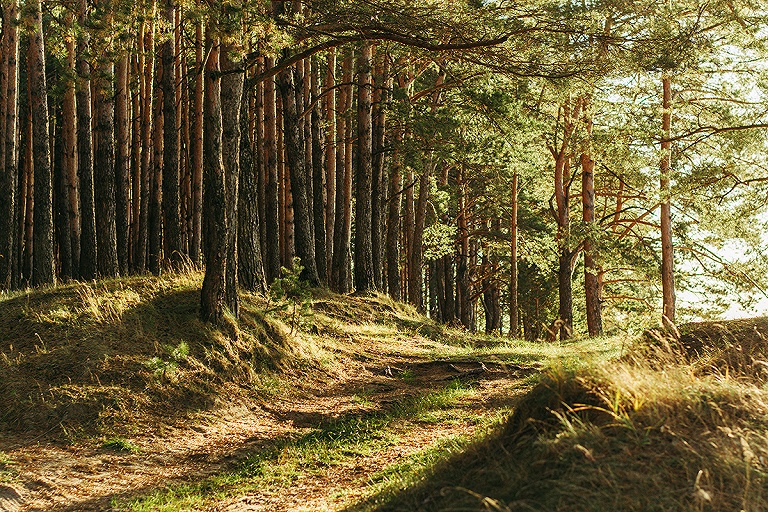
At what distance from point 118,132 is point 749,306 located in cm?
1843

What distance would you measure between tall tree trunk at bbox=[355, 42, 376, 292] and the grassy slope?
90.7 inches

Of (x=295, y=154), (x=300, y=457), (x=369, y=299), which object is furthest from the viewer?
(x=369, y=299)

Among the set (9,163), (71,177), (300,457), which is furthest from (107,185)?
(300,457)

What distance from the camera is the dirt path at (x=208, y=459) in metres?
6.09

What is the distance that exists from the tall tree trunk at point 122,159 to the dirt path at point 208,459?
889 centimetres

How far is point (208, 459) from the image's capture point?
24.2 ft

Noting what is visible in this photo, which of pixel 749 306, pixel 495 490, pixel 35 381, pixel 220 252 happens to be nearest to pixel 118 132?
pixel 220 252

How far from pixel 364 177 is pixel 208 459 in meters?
11.3

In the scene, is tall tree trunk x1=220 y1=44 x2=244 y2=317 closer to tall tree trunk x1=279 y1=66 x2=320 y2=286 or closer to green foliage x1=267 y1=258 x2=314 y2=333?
green foliage x1=267 y1=258 x2=314 y2=333

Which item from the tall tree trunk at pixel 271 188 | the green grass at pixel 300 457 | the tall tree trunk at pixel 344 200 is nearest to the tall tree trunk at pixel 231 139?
the green grass at pixel 300 457

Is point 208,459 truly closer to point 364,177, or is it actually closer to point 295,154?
point 295,154

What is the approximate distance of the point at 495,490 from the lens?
14.0ft

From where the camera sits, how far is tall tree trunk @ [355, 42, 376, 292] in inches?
703

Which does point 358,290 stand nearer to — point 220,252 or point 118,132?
point 118,132
